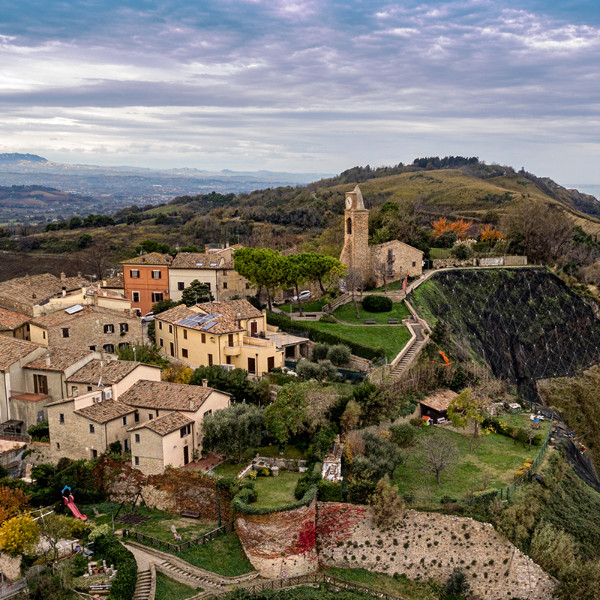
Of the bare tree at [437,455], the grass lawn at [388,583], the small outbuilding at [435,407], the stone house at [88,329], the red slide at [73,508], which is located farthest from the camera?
the stone house at [88,329]

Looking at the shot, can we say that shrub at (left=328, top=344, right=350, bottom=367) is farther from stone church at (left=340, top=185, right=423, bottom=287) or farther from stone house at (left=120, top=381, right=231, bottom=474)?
stone church at (left=340, top=185, right=423, bottom=287)

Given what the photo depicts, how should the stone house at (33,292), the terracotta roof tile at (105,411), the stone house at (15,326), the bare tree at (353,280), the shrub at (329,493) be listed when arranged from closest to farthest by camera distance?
the shrub at (329,493) < the terracotta roof tile at (105,411) < the stone house at (15,326) < the stone house at (33,292) < the bare tree at (353,280)

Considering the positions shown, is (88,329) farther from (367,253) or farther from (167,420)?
(367,253)

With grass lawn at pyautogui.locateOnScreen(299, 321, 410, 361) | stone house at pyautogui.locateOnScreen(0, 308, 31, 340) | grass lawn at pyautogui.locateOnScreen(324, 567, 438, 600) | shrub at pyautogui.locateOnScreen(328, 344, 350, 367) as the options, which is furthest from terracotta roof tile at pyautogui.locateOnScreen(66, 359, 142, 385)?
grass lawn at pyautogui.locateOnScreen(299, 321, 410, 361)

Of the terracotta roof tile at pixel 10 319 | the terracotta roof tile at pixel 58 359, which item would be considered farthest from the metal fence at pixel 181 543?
the terracotta roof tile at pixel 10 319

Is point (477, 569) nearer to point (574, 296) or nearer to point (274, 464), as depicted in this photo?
point (274, 464)

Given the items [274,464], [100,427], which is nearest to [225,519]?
[274,464]

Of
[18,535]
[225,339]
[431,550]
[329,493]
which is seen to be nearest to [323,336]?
[225,339]

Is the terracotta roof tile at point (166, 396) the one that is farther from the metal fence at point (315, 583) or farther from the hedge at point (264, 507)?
the metal fence at point (315, 583)
